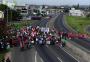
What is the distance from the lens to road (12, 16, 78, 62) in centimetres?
3693

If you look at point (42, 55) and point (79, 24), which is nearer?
point (42, 55)

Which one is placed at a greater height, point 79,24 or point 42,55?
point 42,55

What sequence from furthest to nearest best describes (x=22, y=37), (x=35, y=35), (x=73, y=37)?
(x=73, y=37), (x=35, y=35), (x=22, y=37)

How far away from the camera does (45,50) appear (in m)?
46.2

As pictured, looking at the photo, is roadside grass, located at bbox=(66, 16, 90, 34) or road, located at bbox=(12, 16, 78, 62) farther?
roadside grass, located at bbox=(66, 16, 90, 34)

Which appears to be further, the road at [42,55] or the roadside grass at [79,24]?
the roadside grass at [79,24]

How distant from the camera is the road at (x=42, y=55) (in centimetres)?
3693

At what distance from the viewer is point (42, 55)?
135 feet

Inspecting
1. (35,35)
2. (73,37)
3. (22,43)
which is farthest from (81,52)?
(73,37)

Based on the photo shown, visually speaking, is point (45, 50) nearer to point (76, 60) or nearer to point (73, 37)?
point (76, 60)

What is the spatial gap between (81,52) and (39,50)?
6851mm

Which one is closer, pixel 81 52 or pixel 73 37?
pixel 81 52

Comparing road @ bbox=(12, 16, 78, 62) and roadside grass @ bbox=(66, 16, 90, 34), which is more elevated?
road @ bbox=(12, 16, 78, 62)

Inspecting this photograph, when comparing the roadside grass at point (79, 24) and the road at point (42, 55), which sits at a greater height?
the road at point (42, 55)
